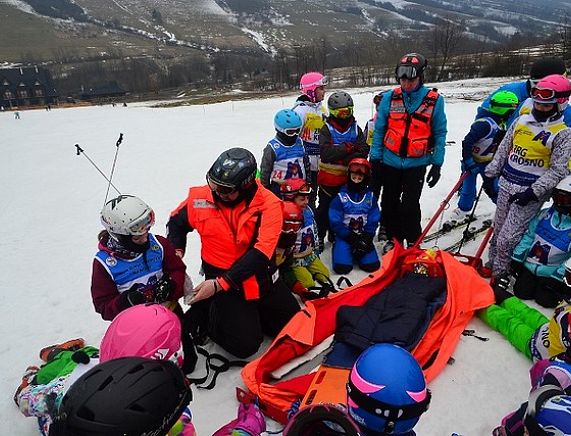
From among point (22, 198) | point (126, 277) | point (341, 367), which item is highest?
point (126, 277)

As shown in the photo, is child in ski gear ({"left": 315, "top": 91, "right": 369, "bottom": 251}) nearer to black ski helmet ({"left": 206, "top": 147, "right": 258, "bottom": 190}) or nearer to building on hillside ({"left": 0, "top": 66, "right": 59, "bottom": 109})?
black ski helmet ({"left": 206, "top": 147, "right": 258, "bottom": 190})

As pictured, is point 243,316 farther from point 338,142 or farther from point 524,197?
point 524,197

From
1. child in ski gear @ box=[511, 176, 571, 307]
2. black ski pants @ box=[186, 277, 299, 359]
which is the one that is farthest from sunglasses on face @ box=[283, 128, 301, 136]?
child in ski gear @ box=[511, 176, 571, 307]

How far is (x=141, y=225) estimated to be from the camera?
2.65 metres

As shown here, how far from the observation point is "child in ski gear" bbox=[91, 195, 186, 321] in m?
2.62

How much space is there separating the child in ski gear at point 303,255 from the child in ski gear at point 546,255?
5.95ft

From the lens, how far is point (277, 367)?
2914mm

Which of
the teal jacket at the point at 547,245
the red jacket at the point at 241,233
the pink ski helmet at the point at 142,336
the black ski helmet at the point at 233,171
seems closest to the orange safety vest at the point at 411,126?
the teal jacket at the point at 547,245

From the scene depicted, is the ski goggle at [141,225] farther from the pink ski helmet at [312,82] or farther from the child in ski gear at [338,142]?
the pink ski helmet at [312,82]

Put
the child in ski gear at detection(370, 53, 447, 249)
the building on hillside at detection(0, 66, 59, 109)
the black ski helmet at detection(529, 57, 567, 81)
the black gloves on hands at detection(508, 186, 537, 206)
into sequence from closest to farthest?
the black gloves on hands at detection(508, 186, 537, 206) → the child in ski gear at detection(370, 53, 447, 249) → the black ski helmet at detection(529, 57, 567, 81) → the building on hillside at detection(0, 66, 59, 109)

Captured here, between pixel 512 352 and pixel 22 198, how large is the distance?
870cm

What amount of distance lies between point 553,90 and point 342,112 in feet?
6.39

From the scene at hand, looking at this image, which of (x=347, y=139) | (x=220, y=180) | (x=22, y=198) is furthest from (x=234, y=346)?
(x=22, y=198)

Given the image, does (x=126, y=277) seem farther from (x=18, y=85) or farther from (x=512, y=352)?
(x=18, y=85)
